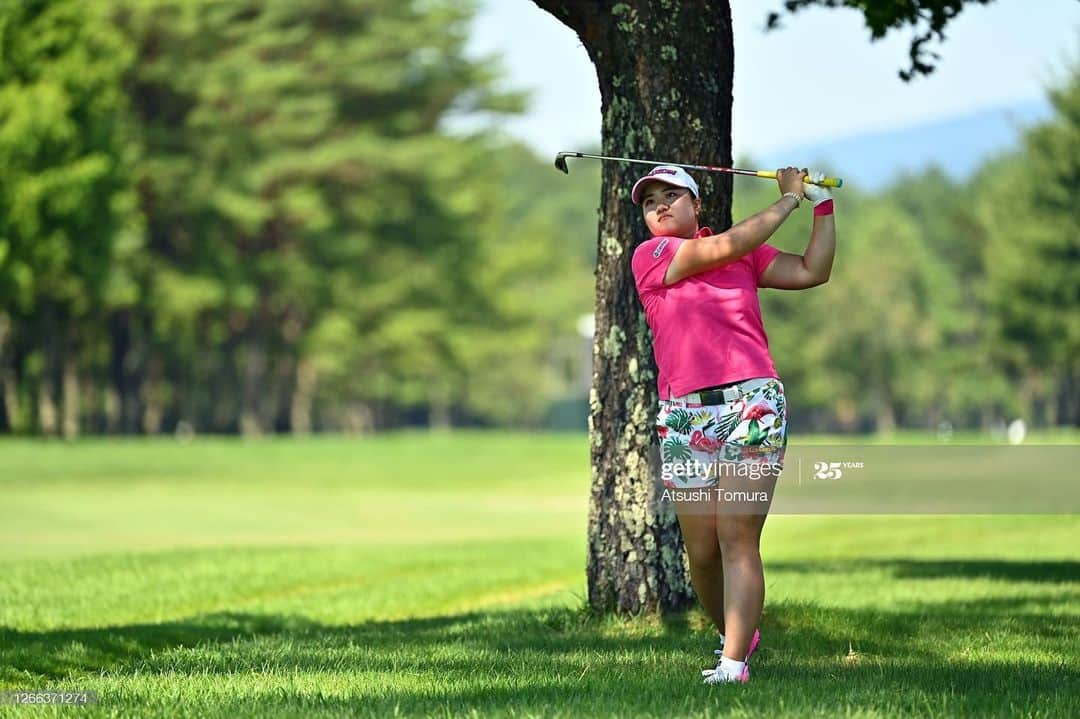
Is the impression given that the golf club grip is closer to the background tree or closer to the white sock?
the white sock

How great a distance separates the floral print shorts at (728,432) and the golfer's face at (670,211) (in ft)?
2.43

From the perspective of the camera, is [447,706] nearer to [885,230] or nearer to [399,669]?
[399,669]

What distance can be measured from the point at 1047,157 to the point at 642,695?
167 ft

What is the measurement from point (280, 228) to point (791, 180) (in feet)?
170

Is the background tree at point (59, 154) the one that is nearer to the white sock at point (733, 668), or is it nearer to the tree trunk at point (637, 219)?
the tree trunk at point (637, 219)

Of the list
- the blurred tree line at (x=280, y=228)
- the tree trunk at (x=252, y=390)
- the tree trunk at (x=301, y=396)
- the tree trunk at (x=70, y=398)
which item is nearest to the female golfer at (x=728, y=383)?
the blurred tree line at (x=280, y=228)

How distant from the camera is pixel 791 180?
6.73 meters

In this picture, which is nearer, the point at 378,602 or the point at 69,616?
the point at 69,616

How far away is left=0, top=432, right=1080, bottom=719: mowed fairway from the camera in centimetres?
624

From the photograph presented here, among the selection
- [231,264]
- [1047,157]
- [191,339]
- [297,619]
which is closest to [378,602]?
[297,619]

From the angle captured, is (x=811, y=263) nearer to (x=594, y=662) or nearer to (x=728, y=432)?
(x=728, y=432)

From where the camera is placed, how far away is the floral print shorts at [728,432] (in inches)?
252

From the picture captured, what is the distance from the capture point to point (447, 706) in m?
5.95

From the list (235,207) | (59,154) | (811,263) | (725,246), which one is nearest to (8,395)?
(235,207)
